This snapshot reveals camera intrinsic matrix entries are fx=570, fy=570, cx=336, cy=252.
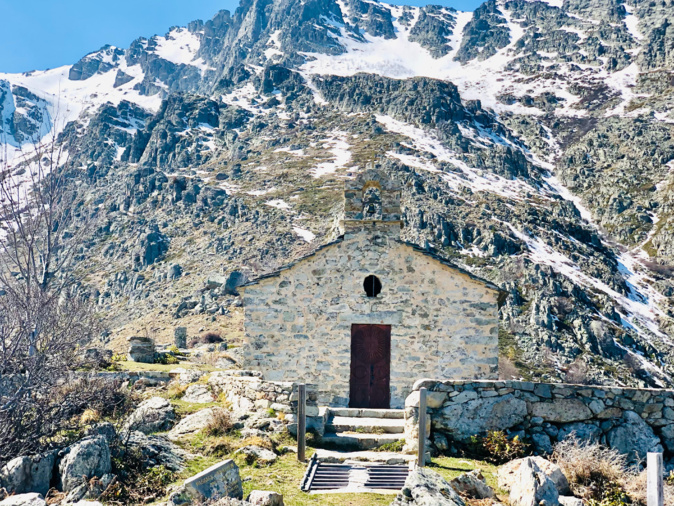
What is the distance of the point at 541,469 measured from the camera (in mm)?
8523

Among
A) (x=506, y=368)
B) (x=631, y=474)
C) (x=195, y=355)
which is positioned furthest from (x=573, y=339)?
(x=631, y=474)

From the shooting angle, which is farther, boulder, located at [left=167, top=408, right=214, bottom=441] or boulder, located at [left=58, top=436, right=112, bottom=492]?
boulder, located at [left=167, top=408, right=214, bottom=441]

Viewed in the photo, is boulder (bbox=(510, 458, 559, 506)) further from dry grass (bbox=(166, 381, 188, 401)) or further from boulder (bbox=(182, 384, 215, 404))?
dry grass (bbox=(166, 381, 188, 401))

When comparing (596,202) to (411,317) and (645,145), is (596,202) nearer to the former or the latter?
(645,145)

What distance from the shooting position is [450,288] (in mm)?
16906

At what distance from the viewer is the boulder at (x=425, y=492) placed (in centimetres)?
696

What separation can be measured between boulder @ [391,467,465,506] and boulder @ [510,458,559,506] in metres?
1.30

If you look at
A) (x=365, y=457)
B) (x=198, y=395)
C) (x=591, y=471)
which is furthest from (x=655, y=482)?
(x=198, y=395)

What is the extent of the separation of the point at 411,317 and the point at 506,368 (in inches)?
1919

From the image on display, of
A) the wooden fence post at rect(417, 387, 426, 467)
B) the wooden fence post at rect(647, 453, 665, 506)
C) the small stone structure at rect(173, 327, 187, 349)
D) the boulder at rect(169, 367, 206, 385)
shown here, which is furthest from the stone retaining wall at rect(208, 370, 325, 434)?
the small stone structure at rect(173, 327, 187, 349)

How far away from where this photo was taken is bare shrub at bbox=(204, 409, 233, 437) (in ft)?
39.4

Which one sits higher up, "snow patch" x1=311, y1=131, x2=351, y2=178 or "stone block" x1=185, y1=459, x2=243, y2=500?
"snow patch" x1=311, y1=131, x2=351, y2=178

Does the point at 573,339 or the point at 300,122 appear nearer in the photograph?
the point at 573,339

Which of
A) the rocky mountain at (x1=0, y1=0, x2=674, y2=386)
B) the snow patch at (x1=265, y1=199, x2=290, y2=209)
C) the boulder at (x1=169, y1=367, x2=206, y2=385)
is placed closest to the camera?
the boulder at (x1=169, y1=367, x2=206, y2=385)
